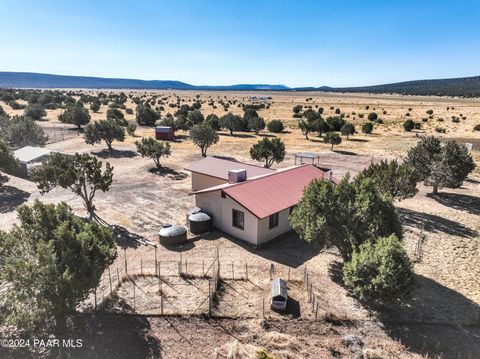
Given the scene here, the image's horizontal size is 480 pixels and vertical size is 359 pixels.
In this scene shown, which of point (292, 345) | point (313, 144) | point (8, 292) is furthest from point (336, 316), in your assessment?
point (313, 144)

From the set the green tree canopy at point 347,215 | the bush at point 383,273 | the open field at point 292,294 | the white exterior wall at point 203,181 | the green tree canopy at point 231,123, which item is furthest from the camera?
the green tree canopy at point 231,123

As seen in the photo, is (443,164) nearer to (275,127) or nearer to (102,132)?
(275,127)

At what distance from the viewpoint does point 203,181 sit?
3366cm

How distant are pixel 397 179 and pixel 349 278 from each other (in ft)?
44.8

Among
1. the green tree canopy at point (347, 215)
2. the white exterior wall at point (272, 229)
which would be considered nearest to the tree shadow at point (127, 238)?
the white exterior wall at point (272, 229)

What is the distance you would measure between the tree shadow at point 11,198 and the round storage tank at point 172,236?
1555 cm

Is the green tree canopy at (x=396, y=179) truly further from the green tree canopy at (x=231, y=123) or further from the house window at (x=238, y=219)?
the green tree canopy at (x=231, y=123)

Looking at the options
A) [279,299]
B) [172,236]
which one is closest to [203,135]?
[172,236]

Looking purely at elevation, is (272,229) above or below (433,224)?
above

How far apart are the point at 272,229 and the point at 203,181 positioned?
11.7m

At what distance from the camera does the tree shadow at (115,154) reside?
166 feet

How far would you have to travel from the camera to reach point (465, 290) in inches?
731

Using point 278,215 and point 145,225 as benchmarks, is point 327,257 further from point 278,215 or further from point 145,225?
point 145,225

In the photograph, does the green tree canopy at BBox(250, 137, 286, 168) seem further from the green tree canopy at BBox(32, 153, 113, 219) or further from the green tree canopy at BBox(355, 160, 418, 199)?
the green tree canopy at BBox(32, 153, 113, 219)
